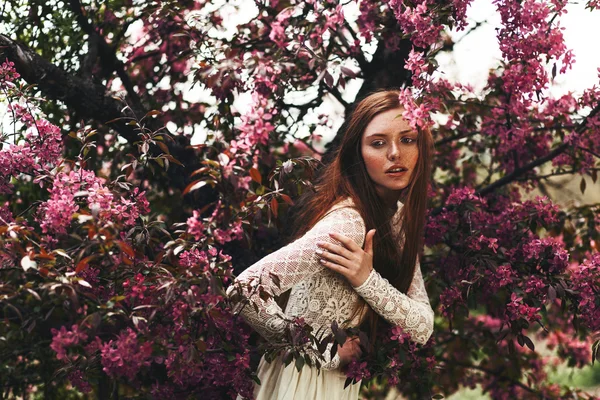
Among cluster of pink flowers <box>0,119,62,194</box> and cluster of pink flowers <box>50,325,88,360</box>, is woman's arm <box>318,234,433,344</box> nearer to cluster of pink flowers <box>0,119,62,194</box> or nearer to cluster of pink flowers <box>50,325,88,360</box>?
cluster of pink flowers <box>50,325,88,360</box>

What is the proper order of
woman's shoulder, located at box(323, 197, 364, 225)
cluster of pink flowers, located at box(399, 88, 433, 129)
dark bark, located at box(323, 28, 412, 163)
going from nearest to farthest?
cluster of pink flowers, located at box(399, 88, 433, 129) < woman's shoulder, located at box(323, 197, 364, 225) < dark bark, located at box(323, 28, 412, 163)

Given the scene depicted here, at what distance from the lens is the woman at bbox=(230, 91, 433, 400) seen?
215 centimetres

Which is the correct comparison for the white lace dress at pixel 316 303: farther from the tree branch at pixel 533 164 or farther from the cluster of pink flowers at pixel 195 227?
the tree branch at pixel 533 164

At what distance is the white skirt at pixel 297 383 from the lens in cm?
225

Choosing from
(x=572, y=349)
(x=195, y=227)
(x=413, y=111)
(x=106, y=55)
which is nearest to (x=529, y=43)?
(x=413, y=111)

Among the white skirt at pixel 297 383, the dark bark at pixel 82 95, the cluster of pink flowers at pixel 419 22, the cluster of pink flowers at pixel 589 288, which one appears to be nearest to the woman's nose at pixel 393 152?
the cluster of pink flowers at pixel 419 22

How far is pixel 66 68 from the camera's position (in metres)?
3.26

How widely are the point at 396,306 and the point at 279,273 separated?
37 centimetres

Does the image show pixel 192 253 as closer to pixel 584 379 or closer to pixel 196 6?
pixel 196 6

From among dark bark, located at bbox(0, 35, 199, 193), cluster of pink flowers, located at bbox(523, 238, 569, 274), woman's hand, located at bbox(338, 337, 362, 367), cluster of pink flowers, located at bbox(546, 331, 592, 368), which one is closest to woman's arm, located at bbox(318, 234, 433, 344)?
woman's hand, located at bbox(338, 337, 362, 367)

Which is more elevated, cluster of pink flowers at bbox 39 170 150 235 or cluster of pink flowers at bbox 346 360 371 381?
cluster of pink flowers at bbox 39 170 150 235

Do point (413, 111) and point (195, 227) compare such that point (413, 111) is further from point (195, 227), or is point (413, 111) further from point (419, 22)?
point (195, 227)

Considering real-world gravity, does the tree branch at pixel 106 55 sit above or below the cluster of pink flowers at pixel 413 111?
above

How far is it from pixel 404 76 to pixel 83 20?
1.32 meters
